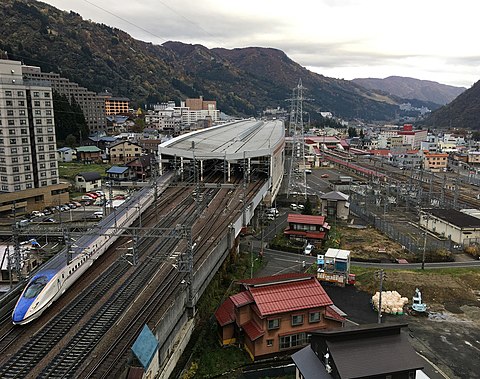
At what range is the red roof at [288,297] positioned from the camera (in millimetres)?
15141

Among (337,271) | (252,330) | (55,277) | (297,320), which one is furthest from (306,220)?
(55,277)

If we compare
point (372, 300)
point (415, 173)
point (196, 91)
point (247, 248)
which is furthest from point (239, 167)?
point (196, 91)

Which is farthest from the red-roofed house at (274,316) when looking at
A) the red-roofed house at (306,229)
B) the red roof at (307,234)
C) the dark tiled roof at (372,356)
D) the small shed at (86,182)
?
the small shed at (86,182)

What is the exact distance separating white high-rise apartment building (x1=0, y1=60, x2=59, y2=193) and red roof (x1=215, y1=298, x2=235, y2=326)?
27.1 m

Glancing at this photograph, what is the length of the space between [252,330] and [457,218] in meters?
22.8

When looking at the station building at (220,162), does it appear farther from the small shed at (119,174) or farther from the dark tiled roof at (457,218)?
the dark tiled roof at (457,218)

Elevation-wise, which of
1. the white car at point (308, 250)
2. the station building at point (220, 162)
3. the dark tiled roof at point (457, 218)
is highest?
the station building at point (220, 162)

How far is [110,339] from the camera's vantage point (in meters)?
12.9

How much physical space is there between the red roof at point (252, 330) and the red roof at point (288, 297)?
0.80 m

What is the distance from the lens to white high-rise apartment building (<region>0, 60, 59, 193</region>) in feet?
113

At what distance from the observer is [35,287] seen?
14586 mm

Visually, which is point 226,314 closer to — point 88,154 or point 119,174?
point 119,174

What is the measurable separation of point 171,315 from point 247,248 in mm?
13830

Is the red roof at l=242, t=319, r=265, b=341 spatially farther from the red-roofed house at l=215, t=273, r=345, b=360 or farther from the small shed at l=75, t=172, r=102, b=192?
the small shed at l=75, t=172, r=102, b=192
